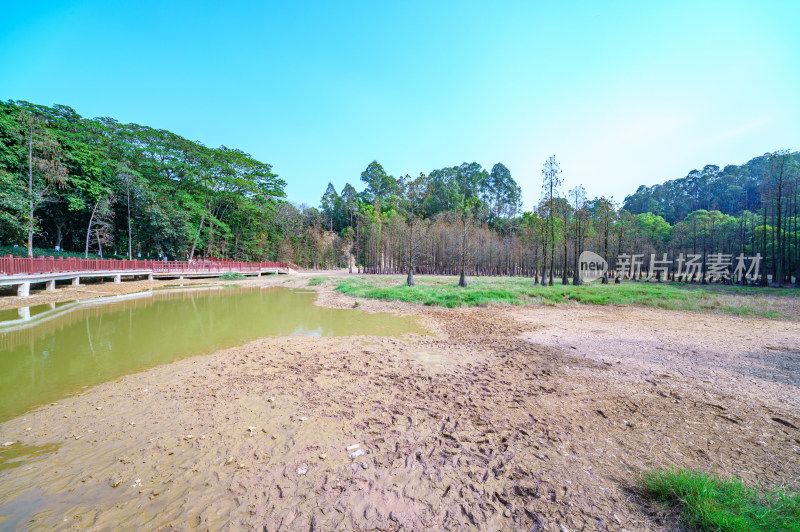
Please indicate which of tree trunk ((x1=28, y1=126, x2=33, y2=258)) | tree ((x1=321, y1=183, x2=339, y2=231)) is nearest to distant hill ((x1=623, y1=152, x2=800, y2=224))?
tree ((x1=321, y1=183, x2=339, y2=231))

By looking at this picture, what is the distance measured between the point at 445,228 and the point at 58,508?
42687mm

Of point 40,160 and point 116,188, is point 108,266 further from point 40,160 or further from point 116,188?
point 116,188

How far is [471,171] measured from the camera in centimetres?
6819

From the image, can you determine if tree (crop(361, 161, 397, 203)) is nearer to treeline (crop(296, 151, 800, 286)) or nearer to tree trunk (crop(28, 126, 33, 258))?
treeline (crop(296, 151, 800, 286))

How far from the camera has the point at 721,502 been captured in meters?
2.35

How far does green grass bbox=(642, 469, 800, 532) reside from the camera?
83.4 inches

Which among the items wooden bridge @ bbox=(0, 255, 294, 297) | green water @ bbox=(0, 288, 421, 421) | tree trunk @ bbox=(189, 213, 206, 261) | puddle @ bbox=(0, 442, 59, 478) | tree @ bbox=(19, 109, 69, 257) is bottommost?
green water @ bbox=(0, 288, 421, 421)

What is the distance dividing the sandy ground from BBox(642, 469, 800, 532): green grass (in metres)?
0.20

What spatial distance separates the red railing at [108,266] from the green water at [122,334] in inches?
246

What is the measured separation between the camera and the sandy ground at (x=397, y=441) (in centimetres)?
241

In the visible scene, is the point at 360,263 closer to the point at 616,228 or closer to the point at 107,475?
the point at 616,228

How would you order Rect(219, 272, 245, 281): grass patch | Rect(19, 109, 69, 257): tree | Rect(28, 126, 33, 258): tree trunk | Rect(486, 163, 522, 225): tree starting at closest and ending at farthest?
Rect(28, 126, 33, 258): tree trunk < Rect(19, 109, 69, 257): tree < Rect(219, 272, 245, 281): grass patch < Rect(486, 163, 522, 225): tree

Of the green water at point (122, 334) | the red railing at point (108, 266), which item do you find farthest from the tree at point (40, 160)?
the green water at point (122, 334)

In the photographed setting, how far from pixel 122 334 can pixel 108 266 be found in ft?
74.9
